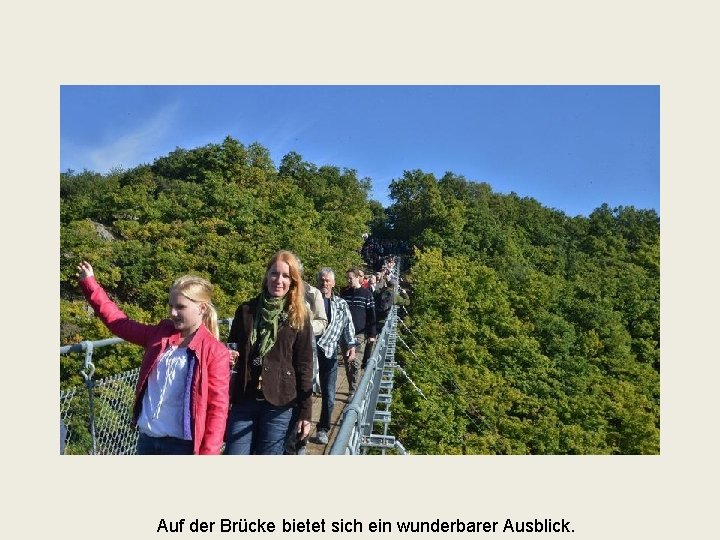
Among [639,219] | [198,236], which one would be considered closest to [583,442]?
[198,236]

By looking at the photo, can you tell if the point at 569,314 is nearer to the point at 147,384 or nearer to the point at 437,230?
the point at 437,230

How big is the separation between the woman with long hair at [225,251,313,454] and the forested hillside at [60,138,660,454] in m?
12.8

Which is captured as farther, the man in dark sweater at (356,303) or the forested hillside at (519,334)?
the forested hillside at (519,334)

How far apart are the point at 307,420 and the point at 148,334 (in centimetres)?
90

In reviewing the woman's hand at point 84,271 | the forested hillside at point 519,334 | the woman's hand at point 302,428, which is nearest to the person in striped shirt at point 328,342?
the woman's hand at point 302,428

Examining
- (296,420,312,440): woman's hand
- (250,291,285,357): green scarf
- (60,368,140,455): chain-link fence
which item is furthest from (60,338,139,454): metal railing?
(296,420,312,440): woman's hand

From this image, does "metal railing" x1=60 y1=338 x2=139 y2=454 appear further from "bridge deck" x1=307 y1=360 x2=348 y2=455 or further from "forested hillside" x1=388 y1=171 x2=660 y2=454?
"forested hillside" x1=388 y1=171 x2=660 y2=454

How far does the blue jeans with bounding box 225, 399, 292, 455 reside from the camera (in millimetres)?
2982

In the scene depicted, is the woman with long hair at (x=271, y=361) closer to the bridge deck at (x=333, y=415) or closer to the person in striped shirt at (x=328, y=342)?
the bridge deck at (x=333, y=415)

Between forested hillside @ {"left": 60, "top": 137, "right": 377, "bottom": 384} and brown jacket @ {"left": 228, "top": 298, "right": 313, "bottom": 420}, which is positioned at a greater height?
forested hillside @ {"left": 60, "top": 137, "right": 377, "bottom": 384}

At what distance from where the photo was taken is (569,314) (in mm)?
36344

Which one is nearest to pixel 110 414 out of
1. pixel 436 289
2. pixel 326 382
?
pixel 326 382

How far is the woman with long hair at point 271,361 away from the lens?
9.69ft

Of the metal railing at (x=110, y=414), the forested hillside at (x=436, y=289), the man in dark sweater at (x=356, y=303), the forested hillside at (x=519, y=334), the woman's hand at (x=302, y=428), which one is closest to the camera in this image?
the woman's hand at (x=302, y=428)
